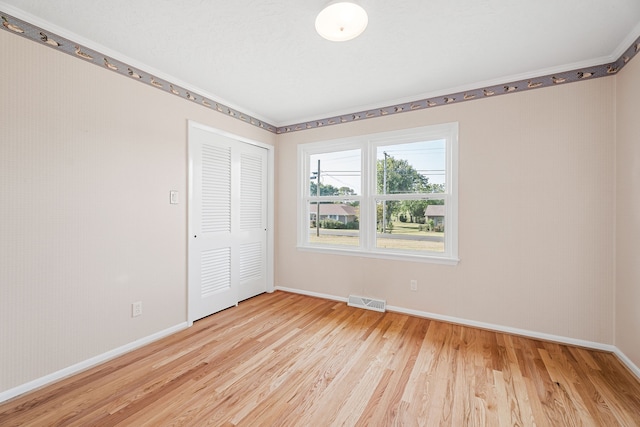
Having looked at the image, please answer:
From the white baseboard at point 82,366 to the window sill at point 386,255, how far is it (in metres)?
1.86

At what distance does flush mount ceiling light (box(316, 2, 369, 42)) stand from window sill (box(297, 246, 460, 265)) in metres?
2.29

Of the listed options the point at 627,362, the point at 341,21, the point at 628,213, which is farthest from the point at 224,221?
the point at 627,362

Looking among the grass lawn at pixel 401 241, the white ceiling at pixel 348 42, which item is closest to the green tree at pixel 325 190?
the grass lawn at pixel 401 241

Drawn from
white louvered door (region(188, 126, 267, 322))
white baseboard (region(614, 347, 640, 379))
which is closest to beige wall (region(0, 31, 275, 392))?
white louvered door (region(188, 126, 267, 322))

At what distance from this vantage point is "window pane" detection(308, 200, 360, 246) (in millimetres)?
3607

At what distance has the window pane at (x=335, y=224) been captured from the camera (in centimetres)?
361

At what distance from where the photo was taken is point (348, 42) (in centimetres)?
210

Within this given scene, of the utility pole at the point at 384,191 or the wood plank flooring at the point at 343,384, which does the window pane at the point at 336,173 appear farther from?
the wood plank flooring at the point at 343,384

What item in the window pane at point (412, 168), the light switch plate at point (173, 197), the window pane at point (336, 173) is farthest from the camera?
the window pane at point (336, 173)

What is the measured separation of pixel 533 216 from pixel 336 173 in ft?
7.26

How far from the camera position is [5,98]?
173 centimetres

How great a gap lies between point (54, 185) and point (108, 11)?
1246 millimetres

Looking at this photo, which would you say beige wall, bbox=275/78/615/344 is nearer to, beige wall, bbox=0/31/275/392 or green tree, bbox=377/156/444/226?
green tree, bbox=377/156/444/226

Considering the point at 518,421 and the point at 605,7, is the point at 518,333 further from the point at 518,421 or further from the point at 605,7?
the point at 605,7
